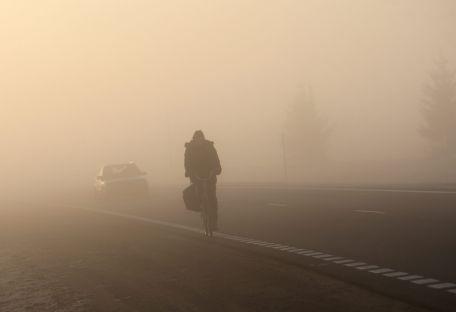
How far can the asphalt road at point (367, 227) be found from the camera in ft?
24.0

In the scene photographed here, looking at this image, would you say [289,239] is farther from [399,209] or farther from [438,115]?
[438,115]

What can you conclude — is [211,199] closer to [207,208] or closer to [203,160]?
[207,208]

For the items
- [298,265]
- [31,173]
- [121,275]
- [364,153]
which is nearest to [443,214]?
[298,265]

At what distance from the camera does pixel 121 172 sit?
92.0ft

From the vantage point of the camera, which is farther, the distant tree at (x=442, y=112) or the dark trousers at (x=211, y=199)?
the distant tree at (x=442, y=112)

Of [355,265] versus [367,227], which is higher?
[367,227]

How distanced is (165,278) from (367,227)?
5336 millimetres

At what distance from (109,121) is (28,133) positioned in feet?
77.1

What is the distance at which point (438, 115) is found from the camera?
57.1 meters

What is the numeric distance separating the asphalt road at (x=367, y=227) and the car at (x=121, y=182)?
3118 mm

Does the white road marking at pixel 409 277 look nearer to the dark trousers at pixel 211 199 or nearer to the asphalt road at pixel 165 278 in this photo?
the asphalt road at pixel 165 278

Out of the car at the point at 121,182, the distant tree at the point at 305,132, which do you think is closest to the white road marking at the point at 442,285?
the car at the point at 121,182

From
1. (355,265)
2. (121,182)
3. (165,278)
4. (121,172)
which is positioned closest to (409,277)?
(355,265)

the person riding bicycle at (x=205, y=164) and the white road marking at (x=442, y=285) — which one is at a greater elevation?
the person riding bicycle at (x=205, y=164)
